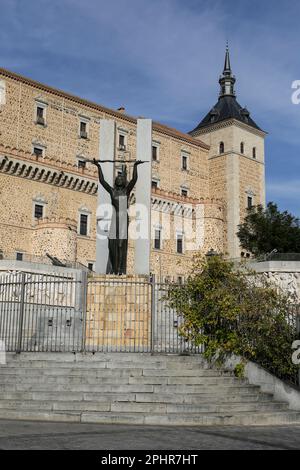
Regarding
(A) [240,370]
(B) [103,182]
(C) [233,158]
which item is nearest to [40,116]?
(C) [233,158]

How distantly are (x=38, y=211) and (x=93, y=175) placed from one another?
5.69 m

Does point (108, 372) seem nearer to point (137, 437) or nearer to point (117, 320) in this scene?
point (117, 320)

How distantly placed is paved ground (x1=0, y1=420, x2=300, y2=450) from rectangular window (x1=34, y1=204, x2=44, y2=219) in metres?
35.4

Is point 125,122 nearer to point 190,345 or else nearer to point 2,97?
point 2,97

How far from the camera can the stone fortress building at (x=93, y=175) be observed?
138ft

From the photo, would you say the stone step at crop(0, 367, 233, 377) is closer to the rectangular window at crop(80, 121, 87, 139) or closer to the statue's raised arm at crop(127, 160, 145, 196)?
the statue's raised arm at crop(127, 160, 145, 196)

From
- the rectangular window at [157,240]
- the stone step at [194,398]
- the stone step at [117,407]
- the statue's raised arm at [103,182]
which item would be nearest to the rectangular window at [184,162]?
the rectangular window at [157,240]

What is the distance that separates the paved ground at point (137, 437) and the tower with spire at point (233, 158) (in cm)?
4498

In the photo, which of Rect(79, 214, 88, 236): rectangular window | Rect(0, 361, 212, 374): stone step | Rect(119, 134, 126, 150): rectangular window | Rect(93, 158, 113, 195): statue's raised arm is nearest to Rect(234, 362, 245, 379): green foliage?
Rect(0, 361, 212, 374): stone step

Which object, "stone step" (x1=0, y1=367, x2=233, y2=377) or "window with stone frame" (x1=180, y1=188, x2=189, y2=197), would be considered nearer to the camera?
"stone step" (x1=0, y1=367, x2=233, y2=377)

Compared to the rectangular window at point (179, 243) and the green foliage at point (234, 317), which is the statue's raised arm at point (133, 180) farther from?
the rectangular window at point (179, 243)

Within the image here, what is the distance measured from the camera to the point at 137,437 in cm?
758

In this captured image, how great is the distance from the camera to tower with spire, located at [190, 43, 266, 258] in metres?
55.4
